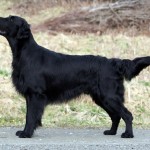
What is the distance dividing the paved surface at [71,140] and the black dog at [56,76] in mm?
281

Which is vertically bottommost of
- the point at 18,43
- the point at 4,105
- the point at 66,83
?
the point at 4,105

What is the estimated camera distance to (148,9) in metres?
22.0

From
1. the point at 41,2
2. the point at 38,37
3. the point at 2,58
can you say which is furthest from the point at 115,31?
the point at 41,2

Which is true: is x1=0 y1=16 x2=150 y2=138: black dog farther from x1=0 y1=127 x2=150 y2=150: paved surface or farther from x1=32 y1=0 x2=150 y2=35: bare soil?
x1=32 y1=0 x2=150 y2=35: bare soil

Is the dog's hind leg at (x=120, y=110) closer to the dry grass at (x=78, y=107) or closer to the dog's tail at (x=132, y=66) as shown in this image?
the dog's tail at (x=132, y=66)

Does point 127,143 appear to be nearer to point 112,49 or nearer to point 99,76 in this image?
point 99,76

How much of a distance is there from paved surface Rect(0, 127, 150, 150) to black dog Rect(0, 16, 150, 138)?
0.92 ft

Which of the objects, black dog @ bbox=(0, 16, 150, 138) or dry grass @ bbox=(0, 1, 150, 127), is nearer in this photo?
black dog @ bbox=(0, 16, 150, 138)

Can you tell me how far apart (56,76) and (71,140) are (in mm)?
1127

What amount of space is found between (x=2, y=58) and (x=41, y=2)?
1582 centimetres

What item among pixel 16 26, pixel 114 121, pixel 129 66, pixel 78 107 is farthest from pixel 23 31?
pixel 78 107

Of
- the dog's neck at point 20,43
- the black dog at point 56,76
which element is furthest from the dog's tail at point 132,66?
the dog's neck at point 20,43

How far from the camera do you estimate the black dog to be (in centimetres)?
852

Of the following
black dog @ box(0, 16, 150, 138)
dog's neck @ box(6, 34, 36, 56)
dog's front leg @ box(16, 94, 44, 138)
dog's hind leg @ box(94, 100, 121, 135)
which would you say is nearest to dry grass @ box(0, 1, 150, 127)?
dog's hind leg @ box(94, 100, 121, 135)
